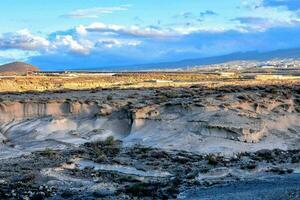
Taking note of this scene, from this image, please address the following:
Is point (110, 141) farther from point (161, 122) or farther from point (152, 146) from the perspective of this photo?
point (161, 122)

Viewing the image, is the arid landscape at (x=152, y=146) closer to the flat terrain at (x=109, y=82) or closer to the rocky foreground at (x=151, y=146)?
the rocky foreground at (x=151, y=146)

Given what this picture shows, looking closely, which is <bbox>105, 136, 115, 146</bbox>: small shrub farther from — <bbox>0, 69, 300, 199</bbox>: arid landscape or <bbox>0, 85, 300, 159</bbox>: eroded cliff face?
<bbox>0, 85, 300, 159</bbox>: eroded cliff face

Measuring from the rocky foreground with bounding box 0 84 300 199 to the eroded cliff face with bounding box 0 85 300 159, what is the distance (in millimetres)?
63

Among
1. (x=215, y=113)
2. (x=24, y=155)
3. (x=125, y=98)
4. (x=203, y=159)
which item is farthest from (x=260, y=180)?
(x=125, y=98)

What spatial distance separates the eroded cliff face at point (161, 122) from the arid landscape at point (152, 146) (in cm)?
6

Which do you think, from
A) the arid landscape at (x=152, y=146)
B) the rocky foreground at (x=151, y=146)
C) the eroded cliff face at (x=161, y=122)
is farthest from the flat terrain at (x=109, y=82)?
the rocky foreground at (x=151, y=146)

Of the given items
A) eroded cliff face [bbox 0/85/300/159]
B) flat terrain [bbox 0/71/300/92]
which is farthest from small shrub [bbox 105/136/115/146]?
flat terrain [bbox 0/71/300/92]


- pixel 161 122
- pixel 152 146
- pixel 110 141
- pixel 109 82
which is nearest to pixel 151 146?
pixel 152 146

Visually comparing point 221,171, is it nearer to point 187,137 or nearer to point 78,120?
point 187,137

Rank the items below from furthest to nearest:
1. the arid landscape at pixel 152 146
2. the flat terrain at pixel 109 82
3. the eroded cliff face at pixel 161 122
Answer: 1. the flat terrain at pixel 109 82
2. the eroded cliff face at pixel 161 122
3. the arid landscape at pixel 152 146

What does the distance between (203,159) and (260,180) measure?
5.79m

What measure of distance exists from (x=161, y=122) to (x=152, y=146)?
4698 mm

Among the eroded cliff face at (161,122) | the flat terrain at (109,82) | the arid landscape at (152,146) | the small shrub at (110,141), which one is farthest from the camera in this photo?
the flat terrain at (109,82)

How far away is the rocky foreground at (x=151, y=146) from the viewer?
77.9ft
